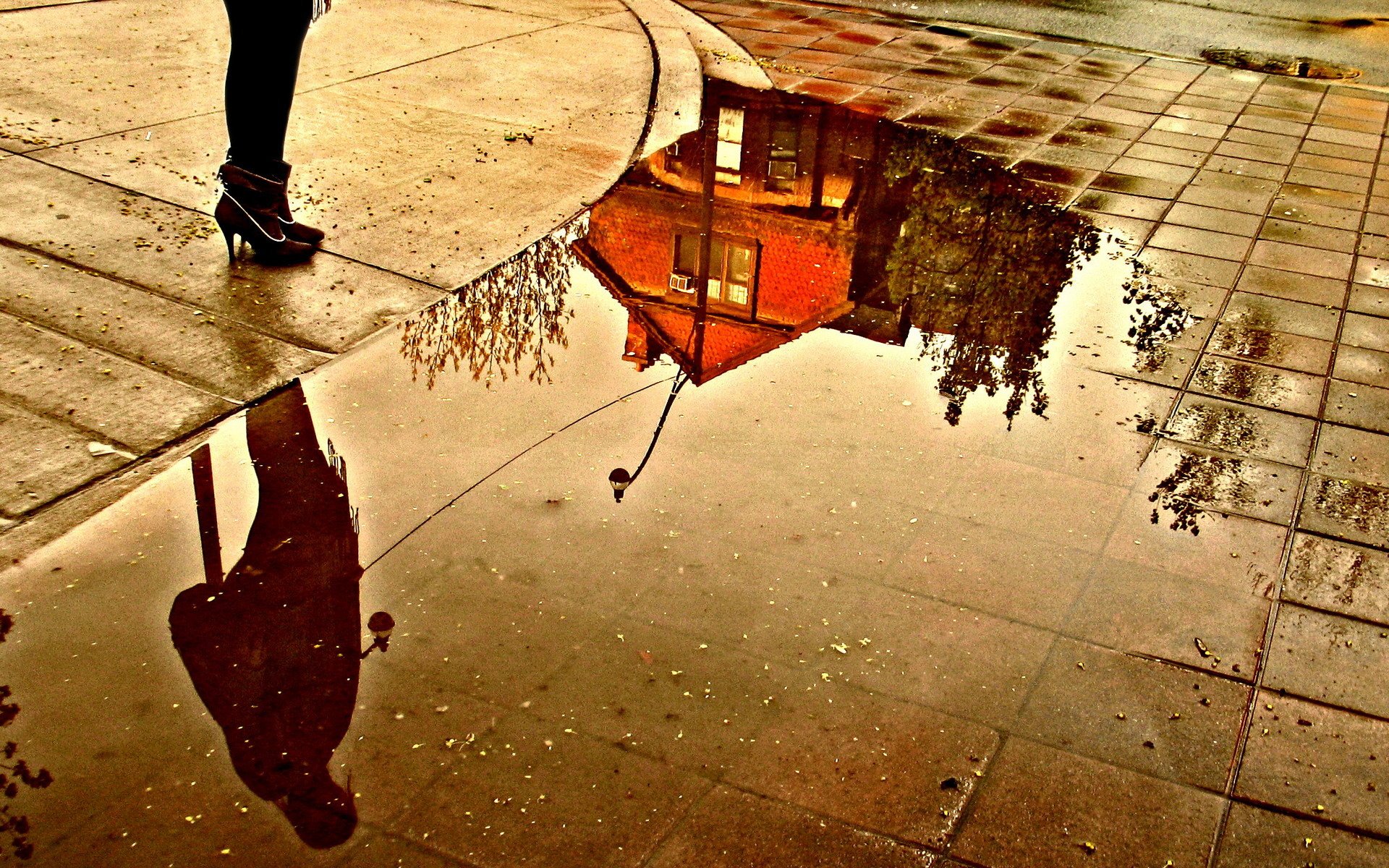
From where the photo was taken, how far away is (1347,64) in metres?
10.1

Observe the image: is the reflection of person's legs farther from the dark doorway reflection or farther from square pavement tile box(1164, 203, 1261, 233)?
square pavement tile box(1164, 203, 1261, 233)

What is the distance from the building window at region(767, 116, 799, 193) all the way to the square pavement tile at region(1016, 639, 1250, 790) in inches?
144

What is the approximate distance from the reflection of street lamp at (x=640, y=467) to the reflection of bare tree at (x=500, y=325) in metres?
0.49

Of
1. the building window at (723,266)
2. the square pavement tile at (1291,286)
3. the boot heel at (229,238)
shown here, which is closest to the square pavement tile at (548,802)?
the building window at (723,266)

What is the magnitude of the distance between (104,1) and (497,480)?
714cm

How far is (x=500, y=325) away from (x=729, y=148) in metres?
2.73

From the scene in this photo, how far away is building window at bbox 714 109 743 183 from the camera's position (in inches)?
243

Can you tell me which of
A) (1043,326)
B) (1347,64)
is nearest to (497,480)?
(1043,326)

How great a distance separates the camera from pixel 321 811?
237 centimetres

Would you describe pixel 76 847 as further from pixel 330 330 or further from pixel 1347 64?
pixel 1347 64

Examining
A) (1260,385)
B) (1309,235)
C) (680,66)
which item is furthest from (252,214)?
(1309,235)

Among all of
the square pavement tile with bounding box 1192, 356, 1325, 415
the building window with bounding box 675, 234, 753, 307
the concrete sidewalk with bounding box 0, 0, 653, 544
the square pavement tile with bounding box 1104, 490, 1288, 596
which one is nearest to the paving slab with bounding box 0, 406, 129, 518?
the concrete sidewalk with bounding box 0, 0, 653, 544

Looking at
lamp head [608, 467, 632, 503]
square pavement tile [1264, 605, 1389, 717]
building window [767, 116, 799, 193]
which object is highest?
building window [767, 116, 799, 193]

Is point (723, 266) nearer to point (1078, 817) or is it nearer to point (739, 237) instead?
point (739, 237)
